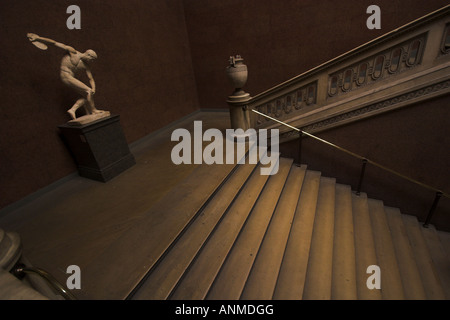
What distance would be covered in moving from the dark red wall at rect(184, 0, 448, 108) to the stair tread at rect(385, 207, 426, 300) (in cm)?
395

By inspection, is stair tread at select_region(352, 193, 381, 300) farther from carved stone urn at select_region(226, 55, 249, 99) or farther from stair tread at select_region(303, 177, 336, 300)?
carved stone urn at select_region(226, 55, 249, 99)

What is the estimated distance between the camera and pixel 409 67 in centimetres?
321

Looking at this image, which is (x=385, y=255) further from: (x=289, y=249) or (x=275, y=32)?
(x=275, y=32)

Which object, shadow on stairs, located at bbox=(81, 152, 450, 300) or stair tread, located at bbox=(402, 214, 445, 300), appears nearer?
shadow on stairs, located at bbox=(81, 152, 450, 300)

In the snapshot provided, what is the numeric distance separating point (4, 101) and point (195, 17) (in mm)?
5220

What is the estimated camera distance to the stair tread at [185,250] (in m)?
1.99

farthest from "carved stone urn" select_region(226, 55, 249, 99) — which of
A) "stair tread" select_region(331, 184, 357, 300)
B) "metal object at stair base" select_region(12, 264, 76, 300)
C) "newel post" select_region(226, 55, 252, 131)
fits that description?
"metal object at stair base" select_region(12, 264, 76, 300)

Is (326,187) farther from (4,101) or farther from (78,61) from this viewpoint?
(4,101)

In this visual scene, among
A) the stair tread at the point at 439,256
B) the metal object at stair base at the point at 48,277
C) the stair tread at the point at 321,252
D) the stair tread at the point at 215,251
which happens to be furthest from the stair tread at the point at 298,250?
the stair tread at the point at 439,256

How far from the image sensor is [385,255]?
309 centimetres

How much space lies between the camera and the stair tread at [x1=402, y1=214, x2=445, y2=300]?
280 centimetres

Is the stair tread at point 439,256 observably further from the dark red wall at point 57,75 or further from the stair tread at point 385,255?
the dark red wall at point 57,75

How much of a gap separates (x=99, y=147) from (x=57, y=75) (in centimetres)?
147

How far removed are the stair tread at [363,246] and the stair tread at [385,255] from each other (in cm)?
16
